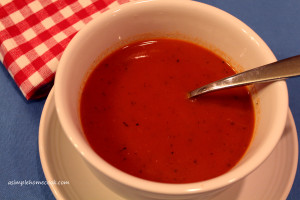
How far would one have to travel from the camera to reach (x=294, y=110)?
1.46 meters

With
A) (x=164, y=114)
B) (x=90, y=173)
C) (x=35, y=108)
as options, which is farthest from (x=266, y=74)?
(x=35, y=108)

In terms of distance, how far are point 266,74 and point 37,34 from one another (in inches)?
43.0

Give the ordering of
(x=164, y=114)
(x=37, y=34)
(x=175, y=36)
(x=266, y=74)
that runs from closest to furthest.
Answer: (x=266, y=74)
(x=164, y=114)
(x=175, y=36)
(x=37, y=34)

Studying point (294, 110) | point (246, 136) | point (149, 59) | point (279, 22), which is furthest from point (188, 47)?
point (279, 22)

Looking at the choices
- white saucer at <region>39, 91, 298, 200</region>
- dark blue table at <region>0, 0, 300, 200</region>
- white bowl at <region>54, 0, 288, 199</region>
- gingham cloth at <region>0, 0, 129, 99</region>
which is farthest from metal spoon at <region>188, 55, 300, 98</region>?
gingham cloth at <region>0, 0, 129, 99</region>

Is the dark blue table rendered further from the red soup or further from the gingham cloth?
the red soup

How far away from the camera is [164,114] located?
1.16m

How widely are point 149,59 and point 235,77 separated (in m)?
0.38

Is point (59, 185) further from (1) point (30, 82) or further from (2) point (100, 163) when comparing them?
(1) point (30, 82)

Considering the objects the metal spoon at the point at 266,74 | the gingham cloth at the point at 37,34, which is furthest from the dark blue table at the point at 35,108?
the metal spoon at the point at 266,74

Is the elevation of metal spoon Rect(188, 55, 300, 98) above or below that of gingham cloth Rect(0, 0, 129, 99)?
below

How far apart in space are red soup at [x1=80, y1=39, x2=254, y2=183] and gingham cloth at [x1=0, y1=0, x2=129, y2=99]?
321 millimetres

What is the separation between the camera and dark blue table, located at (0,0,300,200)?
4.10ft

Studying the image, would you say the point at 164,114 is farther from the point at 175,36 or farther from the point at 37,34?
the point at 37,34
